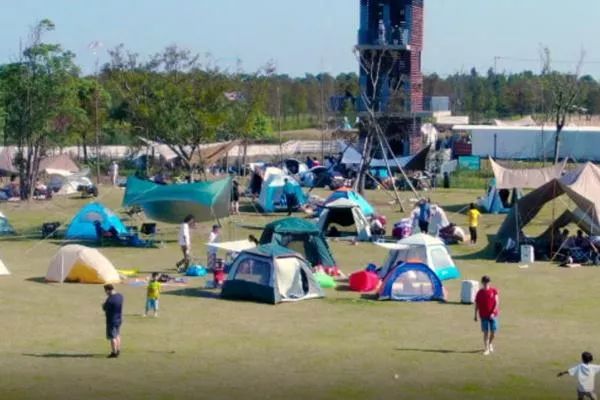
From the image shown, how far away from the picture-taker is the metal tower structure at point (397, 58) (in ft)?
208

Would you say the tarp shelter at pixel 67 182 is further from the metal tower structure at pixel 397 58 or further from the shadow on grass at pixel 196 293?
the shadow on grass at pixel 196 293

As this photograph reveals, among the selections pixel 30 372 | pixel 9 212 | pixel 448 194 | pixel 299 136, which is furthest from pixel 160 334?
pixel 299 136

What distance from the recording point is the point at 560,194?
31766 millimetres

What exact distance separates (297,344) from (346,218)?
52.9 ft

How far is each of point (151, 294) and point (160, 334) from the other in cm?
160

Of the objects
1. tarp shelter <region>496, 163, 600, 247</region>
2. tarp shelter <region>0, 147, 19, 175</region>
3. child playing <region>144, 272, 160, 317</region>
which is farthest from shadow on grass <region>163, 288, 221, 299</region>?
tarp shelter <region>0, 147, 19, 175</region>

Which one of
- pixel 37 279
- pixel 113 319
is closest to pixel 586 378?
pixel 113 319

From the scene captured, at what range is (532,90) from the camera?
341 feet

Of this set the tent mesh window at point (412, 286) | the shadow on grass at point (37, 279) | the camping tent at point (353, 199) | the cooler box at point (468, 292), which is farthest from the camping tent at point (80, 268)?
the camping tent at point (353, 199)

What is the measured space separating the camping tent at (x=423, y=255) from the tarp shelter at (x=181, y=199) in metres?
7.52

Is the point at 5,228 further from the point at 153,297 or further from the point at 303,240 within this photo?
the point at 153,297

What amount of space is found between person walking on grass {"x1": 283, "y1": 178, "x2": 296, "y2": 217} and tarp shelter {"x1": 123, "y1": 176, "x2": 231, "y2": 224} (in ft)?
26.3

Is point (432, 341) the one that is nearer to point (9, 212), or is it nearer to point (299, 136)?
point (9, 212)

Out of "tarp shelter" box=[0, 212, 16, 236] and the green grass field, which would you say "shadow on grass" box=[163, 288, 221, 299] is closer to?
the green grass field
